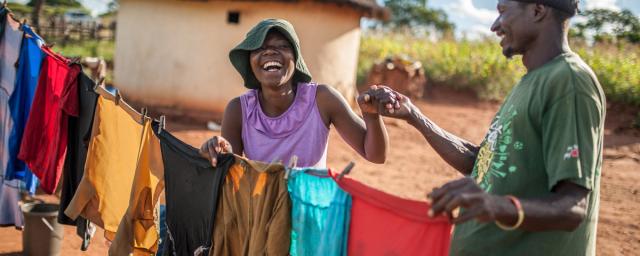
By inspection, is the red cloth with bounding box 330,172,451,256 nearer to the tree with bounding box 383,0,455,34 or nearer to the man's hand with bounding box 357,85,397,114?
the man's hand with bounding box 357,85,397,114

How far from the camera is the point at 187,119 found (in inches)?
445

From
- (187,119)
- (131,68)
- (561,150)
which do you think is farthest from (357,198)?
(131,68)

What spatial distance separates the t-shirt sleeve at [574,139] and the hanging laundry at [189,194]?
1.27 metres

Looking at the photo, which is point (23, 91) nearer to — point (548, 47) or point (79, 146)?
point (79, 146)

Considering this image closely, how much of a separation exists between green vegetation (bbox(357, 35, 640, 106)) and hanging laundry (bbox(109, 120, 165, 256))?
613 inches

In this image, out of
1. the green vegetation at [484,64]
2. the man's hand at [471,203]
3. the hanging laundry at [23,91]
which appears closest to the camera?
the man's hand at [471,203]

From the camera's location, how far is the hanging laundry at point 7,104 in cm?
411

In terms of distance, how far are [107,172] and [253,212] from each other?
1.37m

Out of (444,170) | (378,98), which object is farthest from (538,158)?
(444,170)

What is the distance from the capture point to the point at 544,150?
5.51 feet

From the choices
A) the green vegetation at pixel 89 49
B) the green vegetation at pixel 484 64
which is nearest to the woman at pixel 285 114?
the green vegetation at pixel 484 64

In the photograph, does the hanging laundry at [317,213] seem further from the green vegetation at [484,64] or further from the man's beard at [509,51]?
the green vegetation at [484,64]

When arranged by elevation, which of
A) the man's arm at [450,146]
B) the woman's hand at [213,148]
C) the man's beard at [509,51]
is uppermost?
the man's beard at [509,51]

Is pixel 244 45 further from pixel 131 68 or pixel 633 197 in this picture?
pixel 131 68
